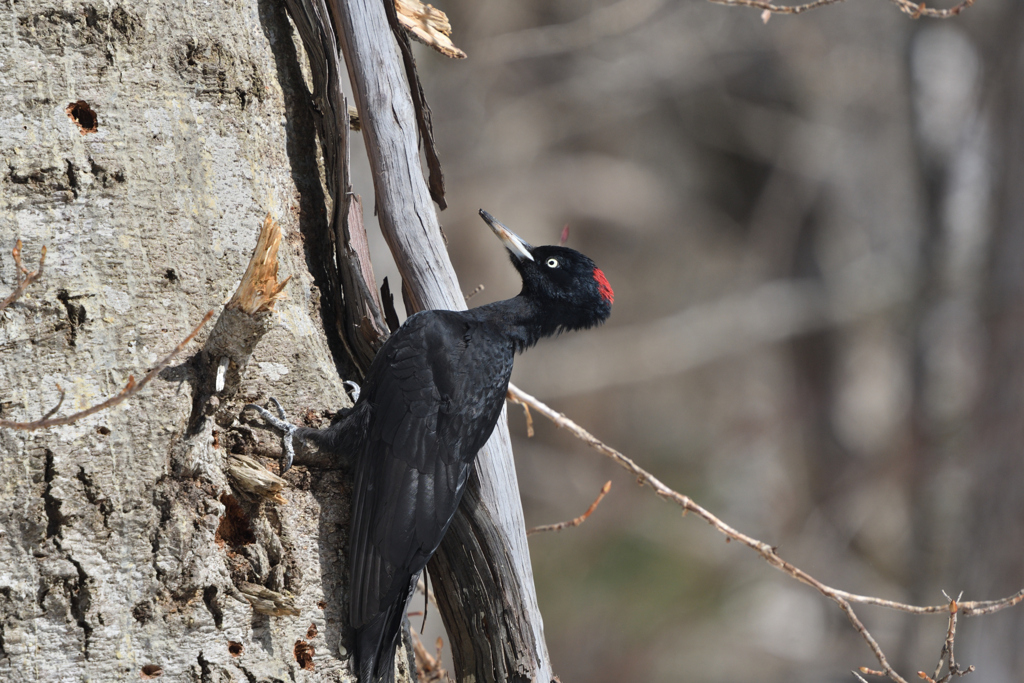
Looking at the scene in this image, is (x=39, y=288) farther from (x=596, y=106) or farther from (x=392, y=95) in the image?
(x=596, y=106)

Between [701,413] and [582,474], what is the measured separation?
2.10m

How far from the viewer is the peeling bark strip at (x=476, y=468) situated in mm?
1904

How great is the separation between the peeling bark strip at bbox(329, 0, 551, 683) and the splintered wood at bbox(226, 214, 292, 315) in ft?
2.08

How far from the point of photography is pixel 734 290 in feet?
31.3

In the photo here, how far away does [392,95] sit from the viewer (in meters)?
2.07

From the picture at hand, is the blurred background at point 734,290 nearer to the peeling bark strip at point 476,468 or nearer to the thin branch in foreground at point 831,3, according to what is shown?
the thin branch in foreground at point 831,3

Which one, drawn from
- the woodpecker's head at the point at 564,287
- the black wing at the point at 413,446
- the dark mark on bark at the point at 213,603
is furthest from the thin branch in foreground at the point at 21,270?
the woodpecker's head at the point at 564,287

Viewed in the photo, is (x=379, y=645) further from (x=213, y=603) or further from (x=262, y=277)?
(x=262, y=277)

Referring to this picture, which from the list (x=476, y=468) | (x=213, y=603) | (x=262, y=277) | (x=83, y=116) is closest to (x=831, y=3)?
(x=476, y=468)

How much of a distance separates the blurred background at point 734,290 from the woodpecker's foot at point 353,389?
4.91m

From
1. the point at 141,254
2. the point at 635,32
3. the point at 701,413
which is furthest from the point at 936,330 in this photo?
the point at 141,254

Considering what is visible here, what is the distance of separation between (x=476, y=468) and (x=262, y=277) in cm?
79

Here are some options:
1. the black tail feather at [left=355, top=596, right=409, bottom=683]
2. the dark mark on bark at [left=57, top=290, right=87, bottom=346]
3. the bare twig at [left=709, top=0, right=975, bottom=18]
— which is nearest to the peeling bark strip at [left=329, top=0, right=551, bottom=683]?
the black tail feather at [left=355, top=596, right=409, bottom=683]

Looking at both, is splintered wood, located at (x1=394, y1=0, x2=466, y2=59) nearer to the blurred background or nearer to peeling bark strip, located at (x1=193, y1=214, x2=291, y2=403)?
peeling bark strip, located at (x1=193, y1=214, x2=291, y2=403)
